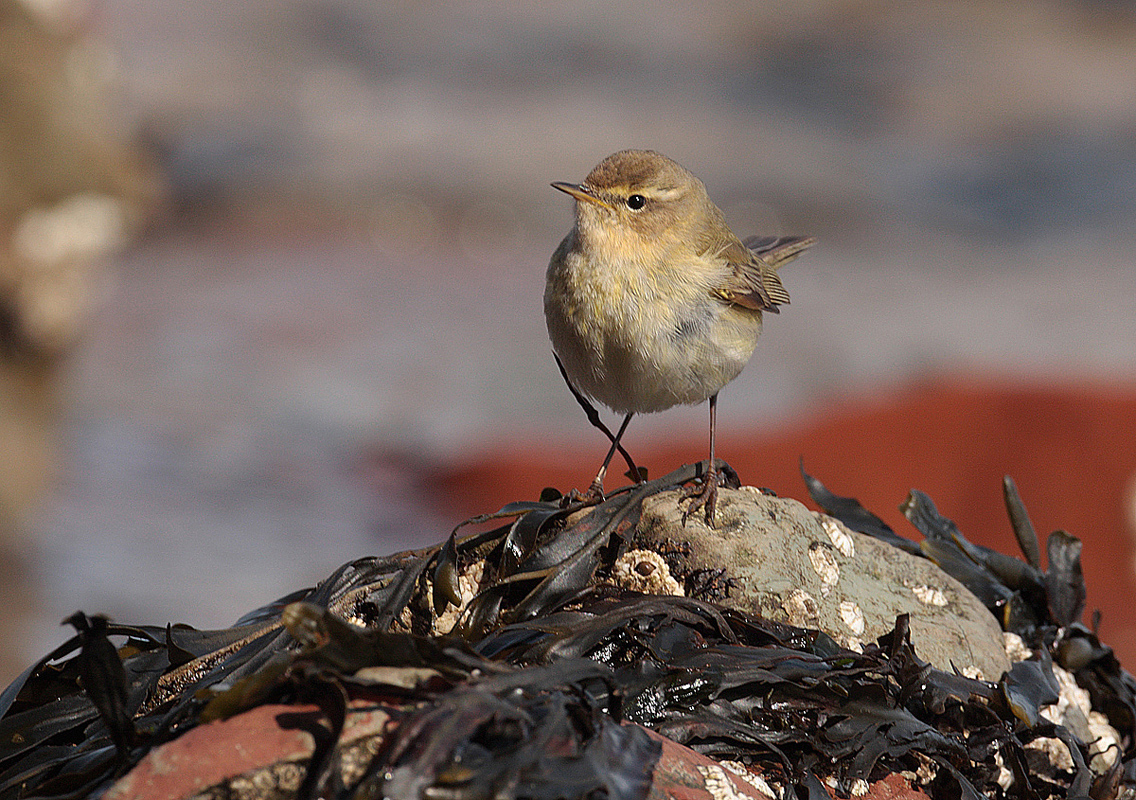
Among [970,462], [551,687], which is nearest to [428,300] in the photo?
[970,462]

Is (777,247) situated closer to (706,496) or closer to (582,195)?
(582,195)

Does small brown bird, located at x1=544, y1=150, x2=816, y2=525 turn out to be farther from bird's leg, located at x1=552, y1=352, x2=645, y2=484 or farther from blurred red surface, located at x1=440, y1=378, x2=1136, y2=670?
blurred red surface, located at x1=440, y1=378, x2=1136, y2=670

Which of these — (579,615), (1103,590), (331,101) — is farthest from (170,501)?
(331,101)

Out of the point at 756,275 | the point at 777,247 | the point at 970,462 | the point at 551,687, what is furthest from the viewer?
the point at 970,462

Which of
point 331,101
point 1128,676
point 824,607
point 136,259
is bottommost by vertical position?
point 1128,676

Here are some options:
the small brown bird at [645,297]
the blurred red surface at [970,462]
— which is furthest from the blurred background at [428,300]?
the small brown bird at [645,297]

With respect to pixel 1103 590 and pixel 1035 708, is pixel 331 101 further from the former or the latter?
pixel 1035 708

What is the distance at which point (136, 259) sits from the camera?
51.1ft

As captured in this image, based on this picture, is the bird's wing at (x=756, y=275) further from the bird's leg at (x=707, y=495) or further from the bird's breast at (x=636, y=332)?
the bird's leg at (x=707, y=495)

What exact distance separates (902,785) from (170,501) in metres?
8.20

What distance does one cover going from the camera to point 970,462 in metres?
8.42

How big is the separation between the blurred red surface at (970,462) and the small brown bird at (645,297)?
4.32m

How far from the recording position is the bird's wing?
140 inches

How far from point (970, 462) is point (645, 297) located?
5852 mm
